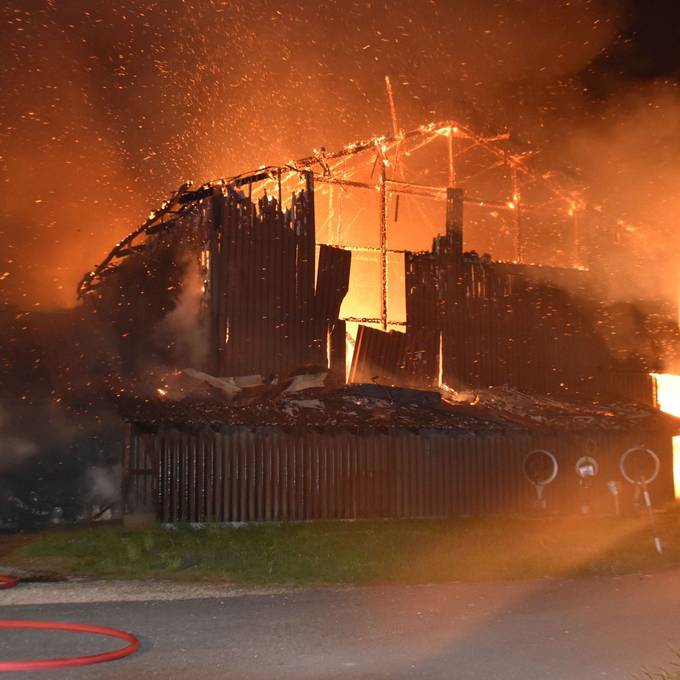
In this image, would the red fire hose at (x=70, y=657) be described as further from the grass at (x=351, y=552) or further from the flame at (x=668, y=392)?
the flame at (x=668, y=392)

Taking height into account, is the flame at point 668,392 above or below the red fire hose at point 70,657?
above

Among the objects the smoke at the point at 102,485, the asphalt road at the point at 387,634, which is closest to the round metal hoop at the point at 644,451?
the asphalt road at the point at 387,634

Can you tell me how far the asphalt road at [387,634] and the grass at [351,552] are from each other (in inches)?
54.6

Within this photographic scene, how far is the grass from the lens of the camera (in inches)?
442

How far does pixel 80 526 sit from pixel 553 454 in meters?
11.3

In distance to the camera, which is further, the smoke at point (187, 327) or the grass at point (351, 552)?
the smoke at point (187, 327)

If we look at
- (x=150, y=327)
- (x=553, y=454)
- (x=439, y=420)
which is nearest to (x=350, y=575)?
(x=439, y=420)

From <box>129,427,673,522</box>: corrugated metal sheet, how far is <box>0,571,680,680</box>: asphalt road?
6.74 metres

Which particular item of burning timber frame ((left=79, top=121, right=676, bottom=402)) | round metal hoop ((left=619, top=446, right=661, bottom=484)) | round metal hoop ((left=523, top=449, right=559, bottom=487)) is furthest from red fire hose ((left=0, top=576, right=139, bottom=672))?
round metal hoop ((left=619, top=446, right=661, bottom=484))

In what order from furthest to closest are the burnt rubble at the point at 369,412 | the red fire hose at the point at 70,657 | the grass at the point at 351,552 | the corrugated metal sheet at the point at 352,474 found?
the corrugated metal sheet at the point at 352,474 < the burnt rubble at the point at 369,412 < the grass at the point at 351,552 < the red fire hose at the point at 70,657

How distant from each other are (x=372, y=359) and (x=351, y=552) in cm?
761

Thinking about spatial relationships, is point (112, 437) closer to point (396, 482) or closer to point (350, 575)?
point (396, 482)

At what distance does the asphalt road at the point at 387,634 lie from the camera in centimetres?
607

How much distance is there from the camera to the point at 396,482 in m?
17.8
